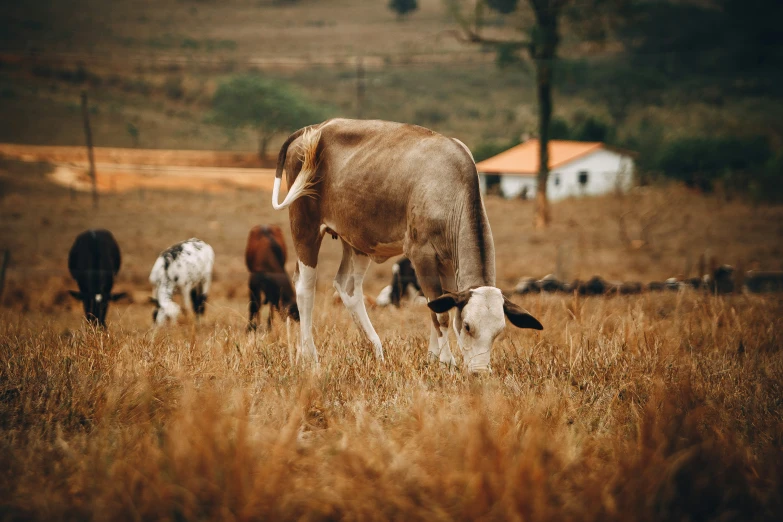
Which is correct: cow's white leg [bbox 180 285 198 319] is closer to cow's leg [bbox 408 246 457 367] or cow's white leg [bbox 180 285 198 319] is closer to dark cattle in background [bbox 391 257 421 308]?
dark cattle in background [bbox 391 257 421 308]

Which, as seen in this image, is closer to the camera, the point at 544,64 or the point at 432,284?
the point at 432,284

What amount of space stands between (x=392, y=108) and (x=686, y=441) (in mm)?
63891

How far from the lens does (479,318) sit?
4938 millimetres

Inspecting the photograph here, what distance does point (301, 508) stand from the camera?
313cm

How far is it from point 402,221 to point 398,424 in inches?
87.1

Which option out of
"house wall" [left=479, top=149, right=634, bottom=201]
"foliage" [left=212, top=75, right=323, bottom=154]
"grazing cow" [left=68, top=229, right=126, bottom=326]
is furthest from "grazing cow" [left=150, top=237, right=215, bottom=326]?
"foliage" [left=212, top=75, right=323, bottom=154]

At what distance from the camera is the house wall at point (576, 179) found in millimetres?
42625

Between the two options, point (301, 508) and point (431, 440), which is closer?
point (301, 508)

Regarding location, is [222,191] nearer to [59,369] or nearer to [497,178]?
[497,178]

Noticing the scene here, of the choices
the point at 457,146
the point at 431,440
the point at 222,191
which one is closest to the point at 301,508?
the point at 431,440

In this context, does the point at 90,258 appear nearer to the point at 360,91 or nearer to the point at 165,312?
the point at 165,312

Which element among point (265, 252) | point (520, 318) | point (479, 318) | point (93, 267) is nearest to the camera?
point (479, 318)

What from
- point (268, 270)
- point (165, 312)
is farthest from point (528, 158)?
point (165, 312)

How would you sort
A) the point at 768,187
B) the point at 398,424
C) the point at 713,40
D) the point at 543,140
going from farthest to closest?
the point at 713,40 → the point at 768,187 → the point at 543,140 → the point at 398,424
